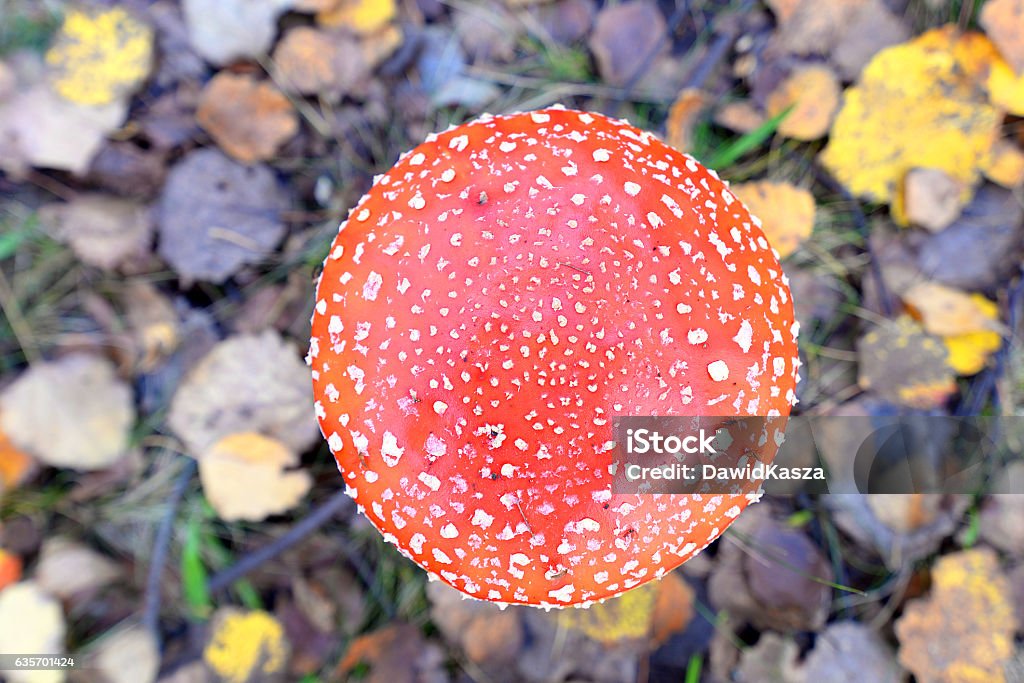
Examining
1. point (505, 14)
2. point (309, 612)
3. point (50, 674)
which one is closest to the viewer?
point (50, 674)

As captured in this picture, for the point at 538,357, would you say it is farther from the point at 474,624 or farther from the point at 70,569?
the point at 70,569

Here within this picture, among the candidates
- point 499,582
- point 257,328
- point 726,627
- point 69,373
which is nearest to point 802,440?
point 726,627

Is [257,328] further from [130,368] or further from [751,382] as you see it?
[751,382]

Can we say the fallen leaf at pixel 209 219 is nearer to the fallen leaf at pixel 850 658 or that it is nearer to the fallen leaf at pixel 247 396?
the fallen leaf at pixel 247 396

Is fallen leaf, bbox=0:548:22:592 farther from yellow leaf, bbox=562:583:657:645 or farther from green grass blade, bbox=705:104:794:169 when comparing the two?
green grass blade, bbox=705:104:794:169

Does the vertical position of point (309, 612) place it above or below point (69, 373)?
below

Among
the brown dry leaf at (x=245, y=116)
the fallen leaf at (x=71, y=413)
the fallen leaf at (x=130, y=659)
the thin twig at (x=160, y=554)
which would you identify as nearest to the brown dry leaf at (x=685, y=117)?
the brown dry leaf at (x=245, y=116)
